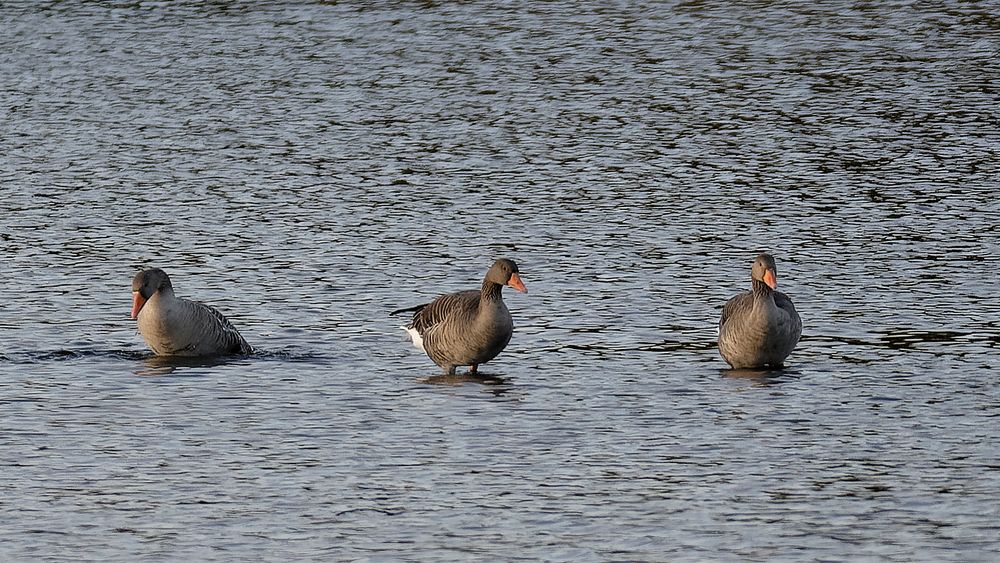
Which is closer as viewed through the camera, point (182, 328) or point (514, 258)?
point (182, 328)

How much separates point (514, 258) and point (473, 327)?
4996 mm

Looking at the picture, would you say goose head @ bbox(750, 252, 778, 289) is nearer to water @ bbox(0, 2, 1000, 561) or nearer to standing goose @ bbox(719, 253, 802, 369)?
standing goose @ bbox(719, 253, 802, 369)

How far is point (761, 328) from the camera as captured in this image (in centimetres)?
1475

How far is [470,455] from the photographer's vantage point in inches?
484

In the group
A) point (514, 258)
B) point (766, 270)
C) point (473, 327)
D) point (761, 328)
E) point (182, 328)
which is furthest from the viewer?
point (514, 258)

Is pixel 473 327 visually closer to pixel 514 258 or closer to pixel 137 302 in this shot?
pixel 137 302

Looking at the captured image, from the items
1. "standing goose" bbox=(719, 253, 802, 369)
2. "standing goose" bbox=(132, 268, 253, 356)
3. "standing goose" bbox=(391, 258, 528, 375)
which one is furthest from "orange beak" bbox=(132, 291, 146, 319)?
"standing goose" bbox=(719, 253, 802, 369)

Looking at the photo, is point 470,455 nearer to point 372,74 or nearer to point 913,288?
point 913,288

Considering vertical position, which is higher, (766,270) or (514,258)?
(766,270)

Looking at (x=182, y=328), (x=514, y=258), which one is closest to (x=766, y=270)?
(x=182, y=328)

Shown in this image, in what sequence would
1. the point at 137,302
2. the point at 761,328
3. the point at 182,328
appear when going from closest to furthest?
the point at 761,328, the point at 182,328, the point at 137,302

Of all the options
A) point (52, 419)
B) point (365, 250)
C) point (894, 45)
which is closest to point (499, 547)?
point (52, 419)

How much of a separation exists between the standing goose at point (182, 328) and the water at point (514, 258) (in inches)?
13.3

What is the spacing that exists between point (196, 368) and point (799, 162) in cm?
1201
